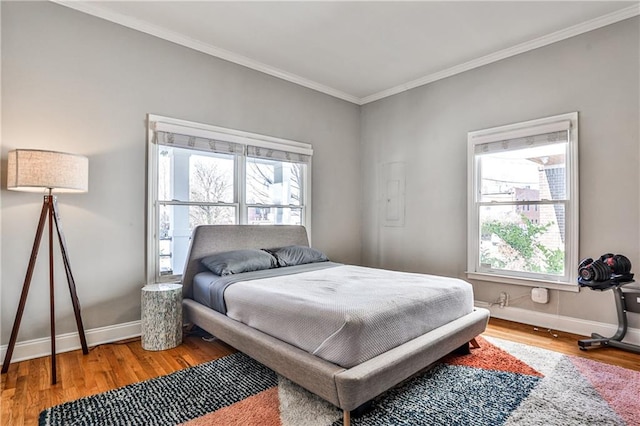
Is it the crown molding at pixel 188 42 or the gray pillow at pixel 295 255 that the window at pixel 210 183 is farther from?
the crown molding at pixel 188 42

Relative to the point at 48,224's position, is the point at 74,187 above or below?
above

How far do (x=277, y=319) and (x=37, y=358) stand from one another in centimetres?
199

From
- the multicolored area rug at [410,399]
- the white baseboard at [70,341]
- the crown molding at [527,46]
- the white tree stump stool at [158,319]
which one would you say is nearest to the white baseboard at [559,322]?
the multicolored area rug at [410,399]

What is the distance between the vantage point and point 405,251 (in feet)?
15.2

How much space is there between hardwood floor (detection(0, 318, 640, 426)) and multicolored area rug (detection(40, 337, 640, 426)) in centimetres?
14

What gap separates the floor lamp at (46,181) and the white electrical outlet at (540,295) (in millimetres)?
4081

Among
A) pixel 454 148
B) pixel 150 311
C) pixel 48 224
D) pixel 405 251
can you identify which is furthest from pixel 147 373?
pixel 454 148

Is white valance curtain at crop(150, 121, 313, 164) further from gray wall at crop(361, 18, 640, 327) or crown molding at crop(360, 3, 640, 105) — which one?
crown molding at crop(360, 3, 640, 105)

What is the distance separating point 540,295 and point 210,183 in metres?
3.56

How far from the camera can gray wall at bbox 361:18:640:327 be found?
119 inches

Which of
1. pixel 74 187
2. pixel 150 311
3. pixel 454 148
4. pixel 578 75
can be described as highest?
pixel 578 75

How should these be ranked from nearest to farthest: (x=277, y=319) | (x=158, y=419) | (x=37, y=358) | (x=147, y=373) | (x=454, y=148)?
1. (x=158, y=419)
2. (x=277, y=319)
3. (x=147, y=373)
4. (x=37, y=358)
5. (x=454, y=148)

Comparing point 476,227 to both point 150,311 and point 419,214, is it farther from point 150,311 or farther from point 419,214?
point 150,311

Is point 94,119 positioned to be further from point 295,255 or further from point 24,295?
point 295,255
